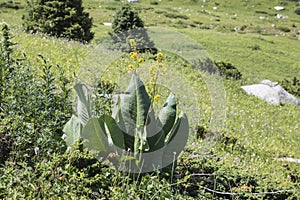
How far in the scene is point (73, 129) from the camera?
12.5 ft

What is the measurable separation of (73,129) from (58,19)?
12.2 metres

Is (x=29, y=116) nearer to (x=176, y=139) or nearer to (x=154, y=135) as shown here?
(x=154, y=135)

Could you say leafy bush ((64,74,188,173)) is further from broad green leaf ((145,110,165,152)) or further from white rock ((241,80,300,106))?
white rock ((241,80,300,106))

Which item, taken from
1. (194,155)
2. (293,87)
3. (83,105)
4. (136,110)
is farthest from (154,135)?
(293,87)

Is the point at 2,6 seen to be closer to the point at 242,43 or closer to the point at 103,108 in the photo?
the point at 242,43

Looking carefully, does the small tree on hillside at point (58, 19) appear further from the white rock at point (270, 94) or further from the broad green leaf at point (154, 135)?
the broad green leaf at point (154, 135)

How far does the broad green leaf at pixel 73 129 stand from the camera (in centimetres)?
380

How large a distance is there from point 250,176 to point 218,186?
57 cm

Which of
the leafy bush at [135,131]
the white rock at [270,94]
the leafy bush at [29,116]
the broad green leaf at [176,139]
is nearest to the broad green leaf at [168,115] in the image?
the leafy bush at [135,131]

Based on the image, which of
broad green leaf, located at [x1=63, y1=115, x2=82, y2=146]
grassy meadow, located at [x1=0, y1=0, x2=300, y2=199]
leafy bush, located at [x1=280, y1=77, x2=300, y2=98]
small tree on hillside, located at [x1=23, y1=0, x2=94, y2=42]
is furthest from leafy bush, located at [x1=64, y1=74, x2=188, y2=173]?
leafy bush, located at [x1=280, y1=77, x2=300, y2=98]

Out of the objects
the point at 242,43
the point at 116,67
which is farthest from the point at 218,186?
the point at 242,43

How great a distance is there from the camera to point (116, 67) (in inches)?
323

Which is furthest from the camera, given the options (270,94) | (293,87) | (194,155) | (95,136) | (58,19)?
(293,87)

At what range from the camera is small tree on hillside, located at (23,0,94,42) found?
15.3 m
